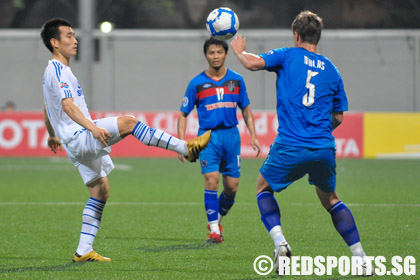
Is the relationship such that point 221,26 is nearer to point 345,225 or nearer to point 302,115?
point 302,115

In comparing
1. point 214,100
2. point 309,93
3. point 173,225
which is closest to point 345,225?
point 309,93

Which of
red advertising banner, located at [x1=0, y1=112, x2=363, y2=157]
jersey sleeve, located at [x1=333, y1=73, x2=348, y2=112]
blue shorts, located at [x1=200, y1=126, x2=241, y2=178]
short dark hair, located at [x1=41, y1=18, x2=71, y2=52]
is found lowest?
red advertising banner, located at [x1=0, y1=112, x2=363, y2=157]

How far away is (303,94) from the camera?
19.1 feet

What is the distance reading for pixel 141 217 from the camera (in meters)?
9.79

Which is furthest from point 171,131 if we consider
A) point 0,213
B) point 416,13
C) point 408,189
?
point 416,13

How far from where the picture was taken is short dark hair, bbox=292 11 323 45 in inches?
230

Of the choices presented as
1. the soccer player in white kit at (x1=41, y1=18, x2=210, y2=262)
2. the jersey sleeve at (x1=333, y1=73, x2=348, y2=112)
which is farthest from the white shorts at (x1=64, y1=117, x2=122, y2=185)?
the jersey sleeve at (x1=333, y1=73, x2=348, y2=112)

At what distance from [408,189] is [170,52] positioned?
17.5 metres

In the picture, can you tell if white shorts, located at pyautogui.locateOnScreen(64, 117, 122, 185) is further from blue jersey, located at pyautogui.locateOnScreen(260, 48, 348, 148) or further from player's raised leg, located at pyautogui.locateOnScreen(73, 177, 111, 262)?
blue jersey, located at pyautogui.locateOnScreen(260, 48, 348, 148)

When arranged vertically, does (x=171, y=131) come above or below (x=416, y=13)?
below

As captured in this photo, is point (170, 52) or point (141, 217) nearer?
point (141, 217)

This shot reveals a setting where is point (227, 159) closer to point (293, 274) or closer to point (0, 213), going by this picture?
point (293, 274)

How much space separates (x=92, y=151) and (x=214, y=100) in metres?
2.03

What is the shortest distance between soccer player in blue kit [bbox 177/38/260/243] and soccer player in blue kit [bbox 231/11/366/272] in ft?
6.40
